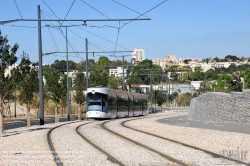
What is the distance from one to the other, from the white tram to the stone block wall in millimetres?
8708

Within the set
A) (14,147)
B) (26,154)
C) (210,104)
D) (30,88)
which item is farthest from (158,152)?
(30,88)

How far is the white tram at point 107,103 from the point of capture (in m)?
46.7

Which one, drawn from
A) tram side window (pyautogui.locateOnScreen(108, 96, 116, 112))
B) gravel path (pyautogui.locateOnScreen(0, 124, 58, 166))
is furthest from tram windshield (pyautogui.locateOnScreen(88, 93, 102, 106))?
gravel path (pyautogui.locateOnScreen(0, 124, 58, 166))

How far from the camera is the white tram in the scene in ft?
153

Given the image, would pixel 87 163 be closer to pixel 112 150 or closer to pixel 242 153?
pixel 112 150

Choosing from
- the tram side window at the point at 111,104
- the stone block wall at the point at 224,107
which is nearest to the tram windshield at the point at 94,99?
the tram side window at the point at 111,104

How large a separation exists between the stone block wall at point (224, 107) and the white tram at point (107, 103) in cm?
871

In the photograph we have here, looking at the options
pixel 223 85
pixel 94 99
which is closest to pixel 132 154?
pixel 94 99

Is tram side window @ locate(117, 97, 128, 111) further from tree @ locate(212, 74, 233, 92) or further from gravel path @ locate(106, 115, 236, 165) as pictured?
gravel path @ locate(106, 115, 236, 165)

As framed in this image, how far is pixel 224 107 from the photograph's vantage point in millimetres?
35094

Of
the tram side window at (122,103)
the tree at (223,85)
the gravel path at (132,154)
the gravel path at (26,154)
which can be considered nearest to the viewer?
the gravel path at (132,154)

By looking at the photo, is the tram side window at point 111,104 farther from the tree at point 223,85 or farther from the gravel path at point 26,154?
the tree at point 223,85

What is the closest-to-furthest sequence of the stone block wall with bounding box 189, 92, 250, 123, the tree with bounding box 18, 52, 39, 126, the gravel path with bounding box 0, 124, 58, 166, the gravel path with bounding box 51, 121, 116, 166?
the gravel path with bounding box 51, 121, 116, 166
the gravel path with bounding box 0, 124, 58, 166
the stone block wall with bounding box 189, 92, 250, 123
the tree with bounding box 18, 52, 39, 126

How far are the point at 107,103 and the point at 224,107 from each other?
1492 centimetres
